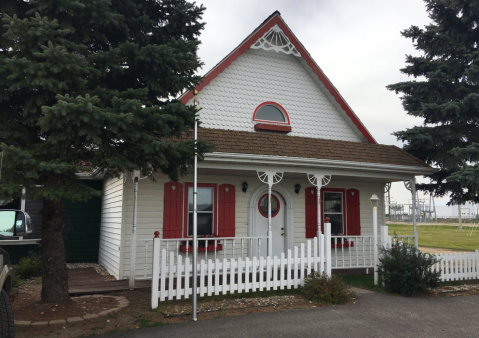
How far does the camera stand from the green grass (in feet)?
27.8

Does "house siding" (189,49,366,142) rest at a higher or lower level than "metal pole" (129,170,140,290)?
higher

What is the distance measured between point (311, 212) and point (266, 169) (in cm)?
260

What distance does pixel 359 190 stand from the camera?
39.1 ft

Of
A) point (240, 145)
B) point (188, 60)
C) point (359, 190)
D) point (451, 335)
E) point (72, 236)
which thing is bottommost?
point (451, 335)

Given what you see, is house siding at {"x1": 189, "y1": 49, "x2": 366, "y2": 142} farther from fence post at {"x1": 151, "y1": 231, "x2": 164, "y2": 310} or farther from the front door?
fence post at {"x1": 151, "y1": 231, "x2": 164, "y2": 310}

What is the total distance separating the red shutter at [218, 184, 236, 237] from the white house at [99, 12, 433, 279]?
3cm

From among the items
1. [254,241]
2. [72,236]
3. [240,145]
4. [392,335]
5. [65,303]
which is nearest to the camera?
[392,335]

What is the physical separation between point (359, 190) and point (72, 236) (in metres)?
9.47

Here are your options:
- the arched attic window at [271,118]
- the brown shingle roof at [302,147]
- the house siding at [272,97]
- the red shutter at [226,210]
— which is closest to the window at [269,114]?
the arched attic window at [271,118]

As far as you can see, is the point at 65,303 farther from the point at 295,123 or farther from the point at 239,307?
the point at 295,123

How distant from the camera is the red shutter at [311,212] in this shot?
11.1 m

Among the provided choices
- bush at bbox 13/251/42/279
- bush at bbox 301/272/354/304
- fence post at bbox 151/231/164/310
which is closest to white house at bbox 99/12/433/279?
bush at bbox 13/251/42/279

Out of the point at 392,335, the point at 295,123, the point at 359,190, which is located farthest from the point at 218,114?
the point at 392,335

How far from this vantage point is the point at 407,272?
306 inches
